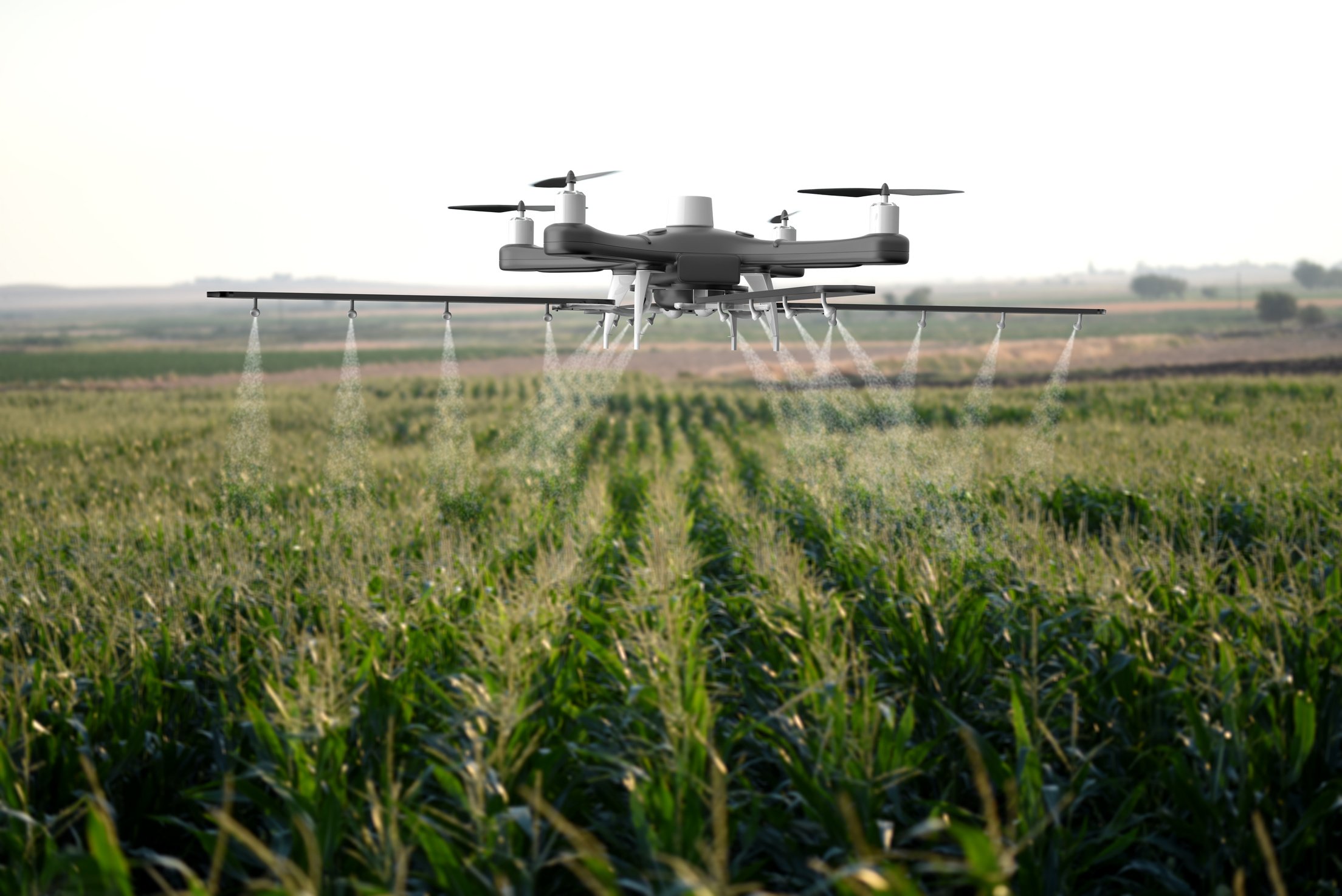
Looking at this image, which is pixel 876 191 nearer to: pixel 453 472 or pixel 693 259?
pixel 693 259

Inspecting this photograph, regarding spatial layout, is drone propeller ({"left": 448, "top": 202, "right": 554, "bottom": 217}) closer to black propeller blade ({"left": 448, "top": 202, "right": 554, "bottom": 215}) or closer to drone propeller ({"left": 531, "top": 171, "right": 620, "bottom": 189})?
black propeller blade ({"left": 448, "top": 202, "right": 554, "bottom": 215})

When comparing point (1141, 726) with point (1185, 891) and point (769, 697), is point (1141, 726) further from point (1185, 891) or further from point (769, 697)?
point (769, 697)

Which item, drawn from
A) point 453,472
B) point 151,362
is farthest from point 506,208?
point 151,362

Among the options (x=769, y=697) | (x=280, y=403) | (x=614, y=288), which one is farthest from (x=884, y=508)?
(x=280, y=403)

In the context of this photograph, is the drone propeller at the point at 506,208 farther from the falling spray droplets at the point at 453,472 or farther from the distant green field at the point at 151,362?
the distant green field at the point at 151,362

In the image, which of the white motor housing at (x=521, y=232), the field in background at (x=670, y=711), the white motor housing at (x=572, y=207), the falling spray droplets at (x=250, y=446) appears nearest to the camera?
the field in background at (x=670, y=711)

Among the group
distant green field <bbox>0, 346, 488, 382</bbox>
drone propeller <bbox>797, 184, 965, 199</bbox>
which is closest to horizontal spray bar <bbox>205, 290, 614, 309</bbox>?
drone propeller <bbox>797, 184, 965, 199</bbox>

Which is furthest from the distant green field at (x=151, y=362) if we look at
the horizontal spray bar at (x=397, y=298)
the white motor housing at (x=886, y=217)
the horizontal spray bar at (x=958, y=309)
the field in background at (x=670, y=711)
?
the white motor housing at (x=886, y=217)
